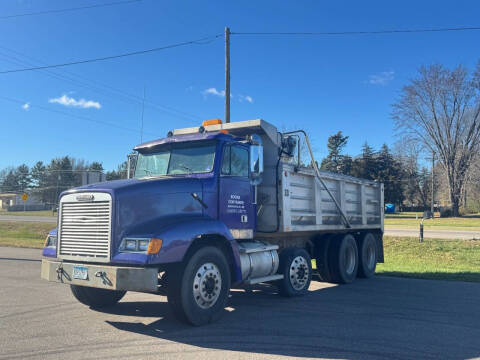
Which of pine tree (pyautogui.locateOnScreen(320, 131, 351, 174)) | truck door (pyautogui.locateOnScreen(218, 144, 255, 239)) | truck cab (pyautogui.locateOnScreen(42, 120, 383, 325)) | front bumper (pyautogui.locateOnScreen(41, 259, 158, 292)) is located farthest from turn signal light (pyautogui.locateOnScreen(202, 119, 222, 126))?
pine tree (pyautogui.locateOnScreen(320, 131, 351, 174))

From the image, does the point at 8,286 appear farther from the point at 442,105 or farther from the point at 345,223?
the point at 442,105

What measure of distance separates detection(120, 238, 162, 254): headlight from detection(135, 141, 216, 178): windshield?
1.83 m

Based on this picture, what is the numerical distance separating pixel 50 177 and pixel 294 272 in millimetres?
53909

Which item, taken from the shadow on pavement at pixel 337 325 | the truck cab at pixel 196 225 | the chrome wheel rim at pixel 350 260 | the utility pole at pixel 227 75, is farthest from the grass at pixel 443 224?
the shadow on pavement at pixel 337 325

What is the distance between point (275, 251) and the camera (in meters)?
7.89

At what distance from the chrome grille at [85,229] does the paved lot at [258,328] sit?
1.00 metres

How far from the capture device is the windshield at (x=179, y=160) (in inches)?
276

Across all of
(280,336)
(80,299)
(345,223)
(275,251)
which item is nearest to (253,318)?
(280,336)

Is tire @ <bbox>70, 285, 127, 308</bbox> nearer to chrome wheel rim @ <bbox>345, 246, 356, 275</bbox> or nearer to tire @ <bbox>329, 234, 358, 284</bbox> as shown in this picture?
tire @ <bbox>329, 234, 358, 284</bbox>

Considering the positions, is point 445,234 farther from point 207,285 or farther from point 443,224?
point 207,285

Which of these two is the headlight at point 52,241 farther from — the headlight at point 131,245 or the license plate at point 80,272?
the headlight at point 131,245

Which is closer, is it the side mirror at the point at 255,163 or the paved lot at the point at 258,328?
the paved lot at the point at 258,328

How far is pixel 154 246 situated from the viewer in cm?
535

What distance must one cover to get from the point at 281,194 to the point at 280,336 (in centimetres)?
326
